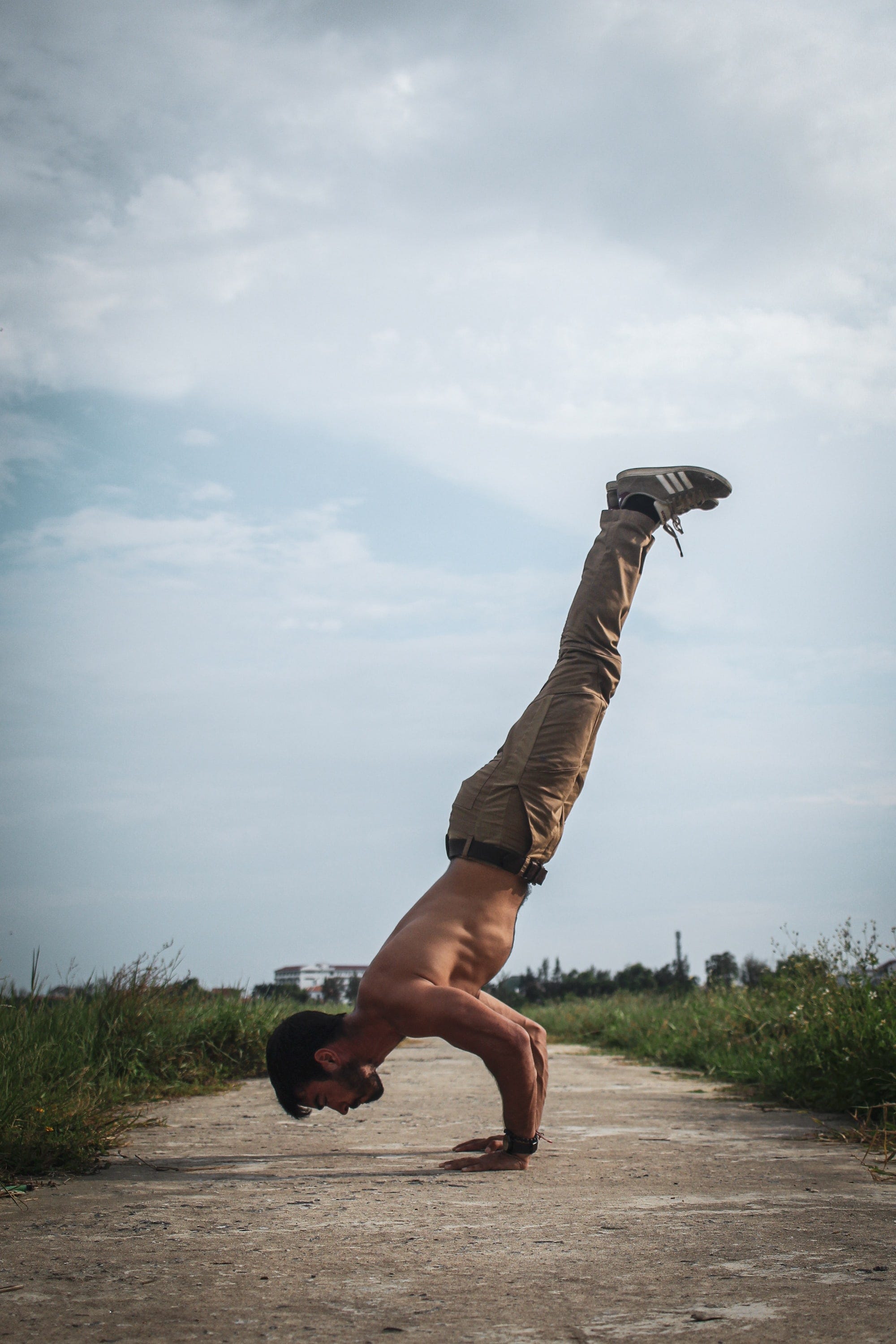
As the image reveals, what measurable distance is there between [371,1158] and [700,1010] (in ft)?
19.7

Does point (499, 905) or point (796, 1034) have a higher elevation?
point (499, 905)

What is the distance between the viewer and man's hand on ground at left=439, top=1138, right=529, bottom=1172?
3162 mm

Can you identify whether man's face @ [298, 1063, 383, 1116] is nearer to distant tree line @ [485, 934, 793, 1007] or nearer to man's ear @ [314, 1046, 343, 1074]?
man's ear @ [314, 1046, 343, 1074]

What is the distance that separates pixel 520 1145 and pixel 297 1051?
0.84 metres

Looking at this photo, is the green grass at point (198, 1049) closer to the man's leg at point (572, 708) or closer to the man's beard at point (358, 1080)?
the man's beard at point (358, 1080)

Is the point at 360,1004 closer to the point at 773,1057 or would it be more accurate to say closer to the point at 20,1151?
the point at 20,1151

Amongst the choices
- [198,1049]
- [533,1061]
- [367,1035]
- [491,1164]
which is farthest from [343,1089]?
[198,1049]

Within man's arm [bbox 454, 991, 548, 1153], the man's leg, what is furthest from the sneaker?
man's arm [bbox 454, 991, 548, 1153]

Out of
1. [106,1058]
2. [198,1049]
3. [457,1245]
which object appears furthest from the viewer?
[198,1049]

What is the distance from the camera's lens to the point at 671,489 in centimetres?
416

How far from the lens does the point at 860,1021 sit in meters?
4.40

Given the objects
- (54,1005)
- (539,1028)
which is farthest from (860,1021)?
(54,1005)

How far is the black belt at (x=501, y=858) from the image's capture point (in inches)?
137

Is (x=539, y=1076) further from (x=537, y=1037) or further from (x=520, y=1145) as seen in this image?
(x=520, y=1145)
